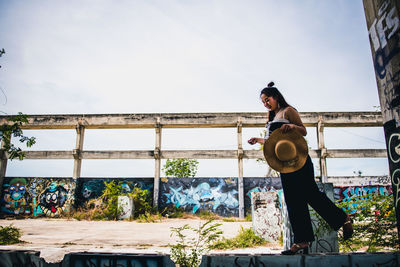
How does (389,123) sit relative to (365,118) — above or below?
below

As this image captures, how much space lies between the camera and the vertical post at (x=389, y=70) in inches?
73.6

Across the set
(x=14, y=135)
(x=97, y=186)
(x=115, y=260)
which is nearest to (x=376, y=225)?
(x=115, y=260)

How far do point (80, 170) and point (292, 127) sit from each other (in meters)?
12.4

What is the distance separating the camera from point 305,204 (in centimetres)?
195

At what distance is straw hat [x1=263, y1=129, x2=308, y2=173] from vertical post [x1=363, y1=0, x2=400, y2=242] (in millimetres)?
694

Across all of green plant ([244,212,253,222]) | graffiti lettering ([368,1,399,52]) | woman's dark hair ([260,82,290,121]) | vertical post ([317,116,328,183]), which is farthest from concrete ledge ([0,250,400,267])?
vertical post ([317,116,328,183])

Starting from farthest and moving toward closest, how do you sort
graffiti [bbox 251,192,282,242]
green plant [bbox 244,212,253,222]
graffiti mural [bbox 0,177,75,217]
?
graffiti mural [bbox 0,177,75,217], green plant [bbox 244,212,253,222], graffiti [bbox 251,192,282,242]

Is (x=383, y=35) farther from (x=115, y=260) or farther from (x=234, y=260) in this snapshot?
(x=115, y=260)

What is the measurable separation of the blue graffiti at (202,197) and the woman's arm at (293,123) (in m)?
10.3

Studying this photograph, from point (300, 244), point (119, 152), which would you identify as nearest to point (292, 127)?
point (300, 244)

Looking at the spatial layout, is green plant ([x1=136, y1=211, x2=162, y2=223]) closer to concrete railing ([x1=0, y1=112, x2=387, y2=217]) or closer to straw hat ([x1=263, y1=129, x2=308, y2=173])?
concrete railing ([x1=0, y1=112, x2=387, y2=217])

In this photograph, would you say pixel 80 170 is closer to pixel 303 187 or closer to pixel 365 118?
pixel 303 187

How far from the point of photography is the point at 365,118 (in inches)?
478

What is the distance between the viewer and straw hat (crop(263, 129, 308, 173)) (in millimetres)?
1922
